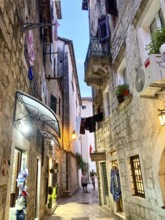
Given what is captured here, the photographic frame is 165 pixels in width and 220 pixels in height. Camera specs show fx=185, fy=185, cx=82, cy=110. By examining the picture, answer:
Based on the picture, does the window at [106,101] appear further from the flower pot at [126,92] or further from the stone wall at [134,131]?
the flower pot at [126,92]

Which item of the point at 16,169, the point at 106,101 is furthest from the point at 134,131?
the point at 106,101

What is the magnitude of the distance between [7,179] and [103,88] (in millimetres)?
7205

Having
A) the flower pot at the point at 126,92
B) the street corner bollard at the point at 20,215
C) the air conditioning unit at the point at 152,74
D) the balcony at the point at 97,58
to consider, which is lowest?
the street corner bollard at the point at 20,215

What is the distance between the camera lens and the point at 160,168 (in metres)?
4.13

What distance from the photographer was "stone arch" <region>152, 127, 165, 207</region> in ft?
13.1

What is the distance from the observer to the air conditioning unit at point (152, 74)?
2.90m

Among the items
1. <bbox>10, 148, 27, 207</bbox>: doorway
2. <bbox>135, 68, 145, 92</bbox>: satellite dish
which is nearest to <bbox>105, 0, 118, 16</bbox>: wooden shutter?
<bbox>135, 68, 145, 92</bbox>: satellite dish

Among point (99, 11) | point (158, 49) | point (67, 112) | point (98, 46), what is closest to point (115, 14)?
point (98, 46)

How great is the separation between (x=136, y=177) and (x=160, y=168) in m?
1.90

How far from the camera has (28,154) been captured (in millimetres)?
5258

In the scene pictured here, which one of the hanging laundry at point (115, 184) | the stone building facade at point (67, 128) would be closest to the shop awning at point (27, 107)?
the hanging laundry at point (115, 184)

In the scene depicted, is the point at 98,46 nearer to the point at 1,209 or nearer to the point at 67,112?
the point at 1,209

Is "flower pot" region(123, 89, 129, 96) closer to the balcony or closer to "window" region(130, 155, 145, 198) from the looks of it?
"window" region(130, 155, 145, 198)

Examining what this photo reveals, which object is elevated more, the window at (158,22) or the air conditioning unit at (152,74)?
the window at (158,22)
